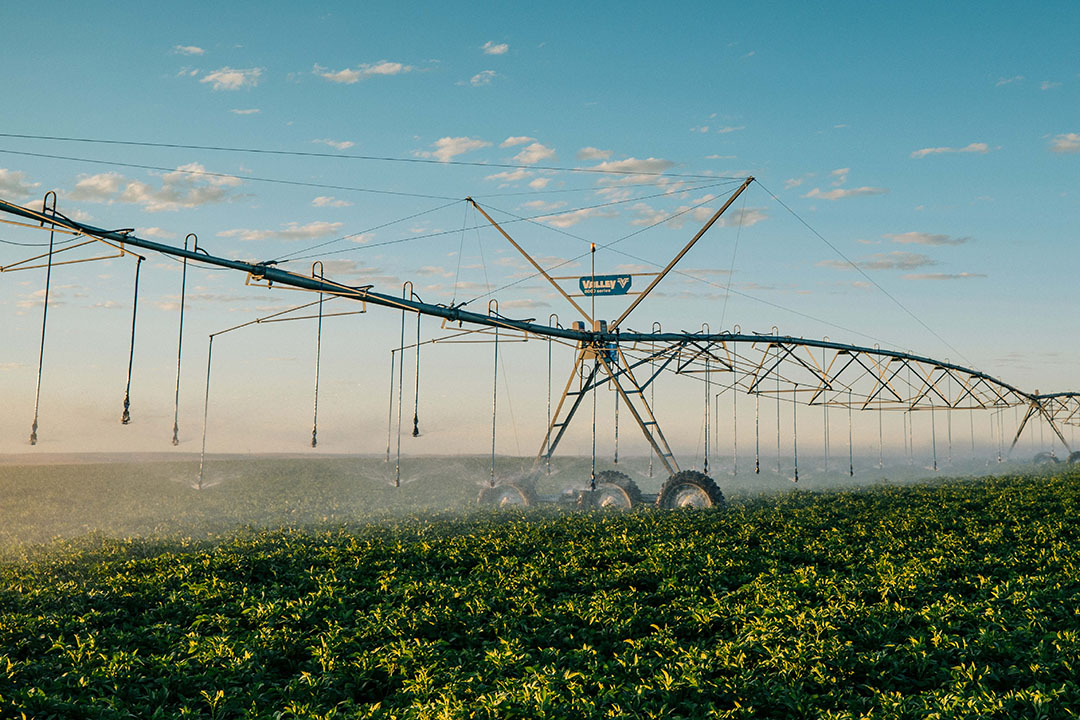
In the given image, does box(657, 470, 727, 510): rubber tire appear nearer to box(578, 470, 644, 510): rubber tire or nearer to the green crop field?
box(578, 470, 644, 510): rubber tire

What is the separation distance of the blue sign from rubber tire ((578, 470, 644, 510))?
8.27 meters

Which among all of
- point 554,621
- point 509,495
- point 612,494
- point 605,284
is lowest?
point 554,621

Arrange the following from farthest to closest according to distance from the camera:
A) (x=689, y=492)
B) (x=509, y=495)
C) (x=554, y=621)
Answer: (x=509, y=495) → (x=689, y=492) → (x=554, y=621)

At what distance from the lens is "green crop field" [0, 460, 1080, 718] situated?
34.6ft

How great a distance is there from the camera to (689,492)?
31453 millimetres

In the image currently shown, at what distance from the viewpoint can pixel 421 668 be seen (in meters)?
11.5

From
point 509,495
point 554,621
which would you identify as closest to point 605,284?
point 509,495

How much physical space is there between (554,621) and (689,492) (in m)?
18.7

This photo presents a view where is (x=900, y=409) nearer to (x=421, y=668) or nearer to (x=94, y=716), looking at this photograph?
(x=421, y=668)

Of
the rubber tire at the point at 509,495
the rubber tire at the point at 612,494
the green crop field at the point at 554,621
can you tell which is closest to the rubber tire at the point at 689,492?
the rubber tire at the point at 612,494

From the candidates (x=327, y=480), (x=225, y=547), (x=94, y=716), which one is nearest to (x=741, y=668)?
(x=94, y=716)

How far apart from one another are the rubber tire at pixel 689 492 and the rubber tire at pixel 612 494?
85.9 inches

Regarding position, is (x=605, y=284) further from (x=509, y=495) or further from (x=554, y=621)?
(x=554, y=621)

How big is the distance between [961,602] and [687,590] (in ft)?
16.7
